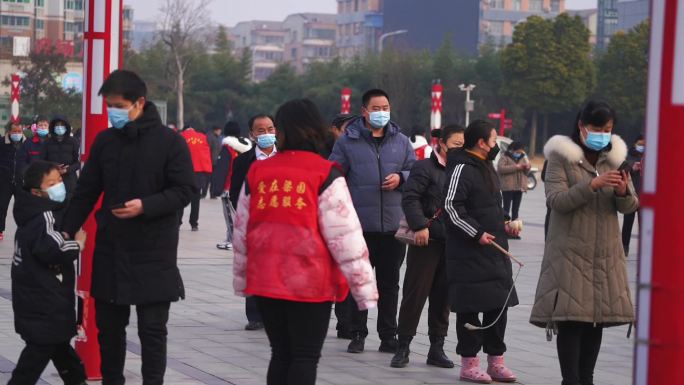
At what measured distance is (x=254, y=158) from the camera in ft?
32.3

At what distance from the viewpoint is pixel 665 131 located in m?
2.70

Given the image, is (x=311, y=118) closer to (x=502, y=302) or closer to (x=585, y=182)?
(x=585, y=182)

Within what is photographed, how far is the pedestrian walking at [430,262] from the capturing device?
826 centimetres

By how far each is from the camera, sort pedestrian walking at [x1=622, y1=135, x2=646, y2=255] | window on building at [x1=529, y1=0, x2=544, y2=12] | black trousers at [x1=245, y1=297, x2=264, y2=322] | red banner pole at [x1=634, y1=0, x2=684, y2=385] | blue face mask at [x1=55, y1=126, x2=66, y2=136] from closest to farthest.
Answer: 1. red banner pole at [x1=634, y1=0, x2=684, y2=385]
2. black trousers at [x1=245, y1=297, x2=264, y2=322]
3. pedestrian walking at [x1=622, y1=135, x2=646, y2=255]
4. blue face mask at [x1=55, y1=126, x2=66, y2=136]
5. window on building at [x1=529, y1=0, x2=544, y2=12]

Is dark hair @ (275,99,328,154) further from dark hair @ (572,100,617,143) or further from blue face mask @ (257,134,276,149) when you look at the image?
blue face mask @ (257,134,276,149)

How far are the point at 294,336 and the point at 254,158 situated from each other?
14.7 ft

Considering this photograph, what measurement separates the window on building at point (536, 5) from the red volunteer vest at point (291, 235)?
161 m

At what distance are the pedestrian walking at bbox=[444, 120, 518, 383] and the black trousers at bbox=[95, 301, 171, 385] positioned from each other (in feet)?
7.10

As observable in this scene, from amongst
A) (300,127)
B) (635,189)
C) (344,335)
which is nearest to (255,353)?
(344,335)

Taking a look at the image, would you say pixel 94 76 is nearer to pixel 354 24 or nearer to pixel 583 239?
pixel 583 239

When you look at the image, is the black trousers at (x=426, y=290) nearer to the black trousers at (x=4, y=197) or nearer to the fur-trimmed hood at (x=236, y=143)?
the fur-trimmed hood at (x=236, y=143)

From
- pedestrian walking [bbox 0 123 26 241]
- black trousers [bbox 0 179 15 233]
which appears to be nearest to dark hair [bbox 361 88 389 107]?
pedestrian walking [bbox 0 123 26 241]

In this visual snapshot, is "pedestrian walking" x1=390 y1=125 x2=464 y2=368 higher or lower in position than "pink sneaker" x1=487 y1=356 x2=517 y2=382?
higher

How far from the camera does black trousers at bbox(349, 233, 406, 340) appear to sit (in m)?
8.78
